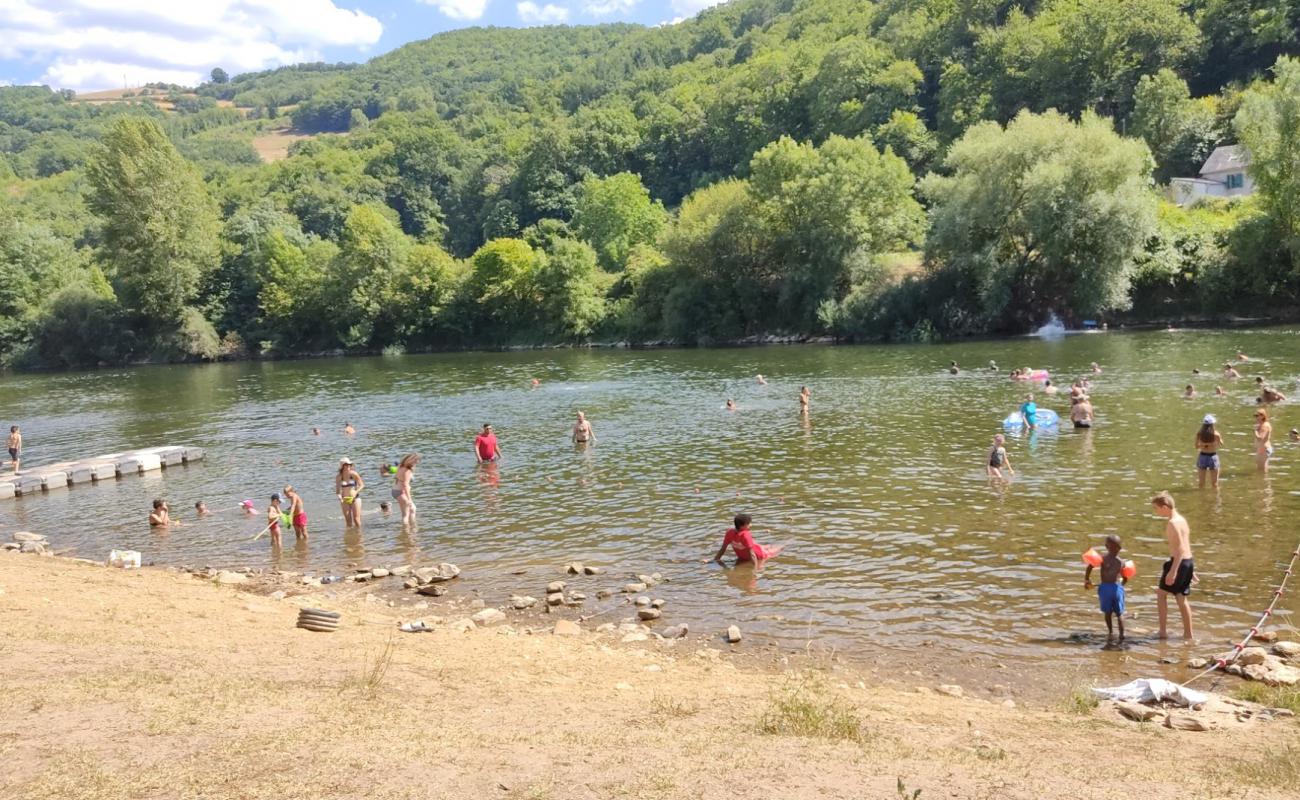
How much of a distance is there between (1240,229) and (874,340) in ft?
81.4

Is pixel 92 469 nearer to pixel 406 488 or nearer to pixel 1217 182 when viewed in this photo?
pixel 406 488

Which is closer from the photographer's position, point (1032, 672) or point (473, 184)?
point (1032, 672)

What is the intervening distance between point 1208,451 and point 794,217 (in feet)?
192

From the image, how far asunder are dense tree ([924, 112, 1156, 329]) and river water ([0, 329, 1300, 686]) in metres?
10.4

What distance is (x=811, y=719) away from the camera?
369 inches

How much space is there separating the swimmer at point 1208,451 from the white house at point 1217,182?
6864 cm

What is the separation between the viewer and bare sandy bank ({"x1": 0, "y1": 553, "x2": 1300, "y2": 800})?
7.72 meters

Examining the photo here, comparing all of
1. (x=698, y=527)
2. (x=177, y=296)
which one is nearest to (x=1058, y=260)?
(x=698, y=527)

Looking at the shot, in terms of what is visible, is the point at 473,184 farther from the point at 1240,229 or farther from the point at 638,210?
the point at 1240,229

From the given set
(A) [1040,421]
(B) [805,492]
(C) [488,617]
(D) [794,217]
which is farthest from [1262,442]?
(D) [794,217]

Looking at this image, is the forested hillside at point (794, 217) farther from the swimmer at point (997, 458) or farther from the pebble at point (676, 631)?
the pebble at point (676, 631)

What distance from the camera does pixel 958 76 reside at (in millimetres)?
111938

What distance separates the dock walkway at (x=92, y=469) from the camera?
1218 inches

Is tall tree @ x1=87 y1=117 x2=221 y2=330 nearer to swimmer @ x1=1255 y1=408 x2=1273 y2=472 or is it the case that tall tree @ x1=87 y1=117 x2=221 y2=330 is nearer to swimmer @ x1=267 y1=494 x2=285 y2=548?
swimmer @ x1=267 y1=494 x2=285 y2=548
